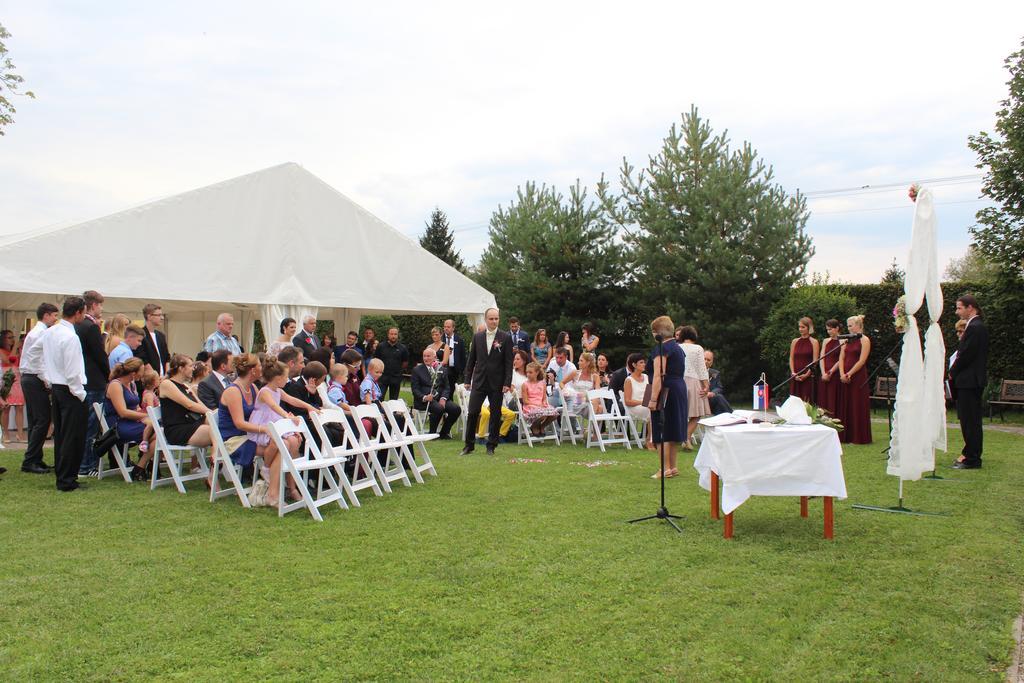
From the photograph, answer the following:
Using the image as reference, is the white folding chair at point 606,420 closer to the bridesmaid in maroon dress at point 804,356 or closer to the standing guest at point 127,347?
the bridesmaid in maroon dress at point 804,356

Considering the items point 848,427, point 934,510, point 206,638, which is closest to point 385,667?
point 206,638

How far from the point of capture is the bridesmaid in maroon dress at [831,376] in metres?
11.8

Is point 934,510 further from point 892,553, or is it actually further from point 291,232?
point 291,232

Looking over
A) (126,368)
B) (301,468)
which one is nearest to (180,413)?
(126,368)

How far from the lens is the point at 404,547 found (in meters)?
5.46

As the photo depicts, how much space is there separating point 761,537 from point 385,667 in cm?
333

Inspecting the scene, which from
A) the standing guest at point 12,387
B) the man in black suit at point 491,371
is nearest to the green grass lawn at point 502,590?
the man in black suit at point 491,371

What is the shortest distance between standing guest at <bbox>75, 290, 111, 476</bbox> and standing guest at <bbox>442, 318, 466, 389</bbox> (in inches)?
Answer: 222

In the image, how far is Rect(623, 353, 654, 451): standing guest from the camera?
11.1 meters

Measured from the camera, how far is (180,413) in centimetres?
777

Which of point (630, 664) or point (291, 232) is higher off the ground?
point (291, 232)

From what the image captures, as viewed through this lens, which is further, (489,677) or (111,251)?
(111,251)

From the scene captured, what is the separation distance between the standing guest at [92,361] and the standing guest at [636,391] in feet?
21.5

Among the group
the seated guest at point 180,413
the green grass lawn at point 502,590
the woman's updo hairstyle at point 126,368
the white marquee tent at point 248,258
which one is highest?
the white marquee tent at point 248,258
